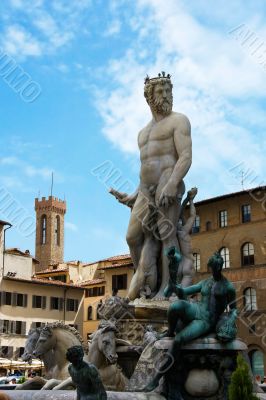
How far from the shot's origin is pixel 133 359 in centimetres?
976

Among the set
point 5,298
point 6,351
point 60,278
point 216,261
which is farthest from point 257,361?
point 216,261

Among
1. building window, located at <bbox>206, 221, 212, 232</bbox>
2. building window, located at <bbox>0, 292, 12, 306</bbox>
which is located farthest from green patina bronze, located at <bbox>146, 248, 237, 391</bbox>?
building window, located at <bbox>0, 292, 12, 306</bbox>

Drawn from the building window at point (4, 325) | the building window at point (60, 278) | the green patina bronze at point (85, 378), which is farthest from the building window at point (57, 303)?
the green patina bronze at point (85, 378)

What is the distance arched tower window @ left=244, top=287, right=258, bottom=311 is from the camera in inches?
2047

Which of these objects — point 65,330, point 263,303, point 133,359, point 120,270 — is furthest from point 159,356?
point 120,270

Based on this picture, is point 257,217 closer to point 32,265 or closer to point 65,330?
point 32,265

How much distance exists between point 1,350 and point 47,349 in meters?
46.0

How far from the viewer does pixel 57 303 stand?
65.4 meters

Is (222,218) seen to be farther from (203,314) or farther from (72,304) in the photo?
(203,314)

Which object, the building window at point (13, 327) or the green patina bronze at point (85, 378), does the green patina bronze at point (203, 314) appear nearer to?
the green patina bronze at point (85, 378)

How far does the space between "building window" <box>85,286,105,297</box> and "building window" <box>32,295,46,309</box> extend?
7604 mm

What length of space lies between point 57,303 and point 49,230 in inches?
3218

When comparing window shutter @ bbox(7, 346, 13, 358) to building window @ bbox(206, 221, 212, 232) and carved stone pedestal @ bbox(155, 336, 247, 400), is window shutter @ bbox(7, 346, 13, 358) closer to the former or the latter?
building window @ bbox(206, 221, 212, 232)

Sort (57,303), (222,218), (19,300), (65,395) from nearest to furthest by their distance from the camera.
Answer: (65,395)
(222,218)
(19,300)
(57,303)
